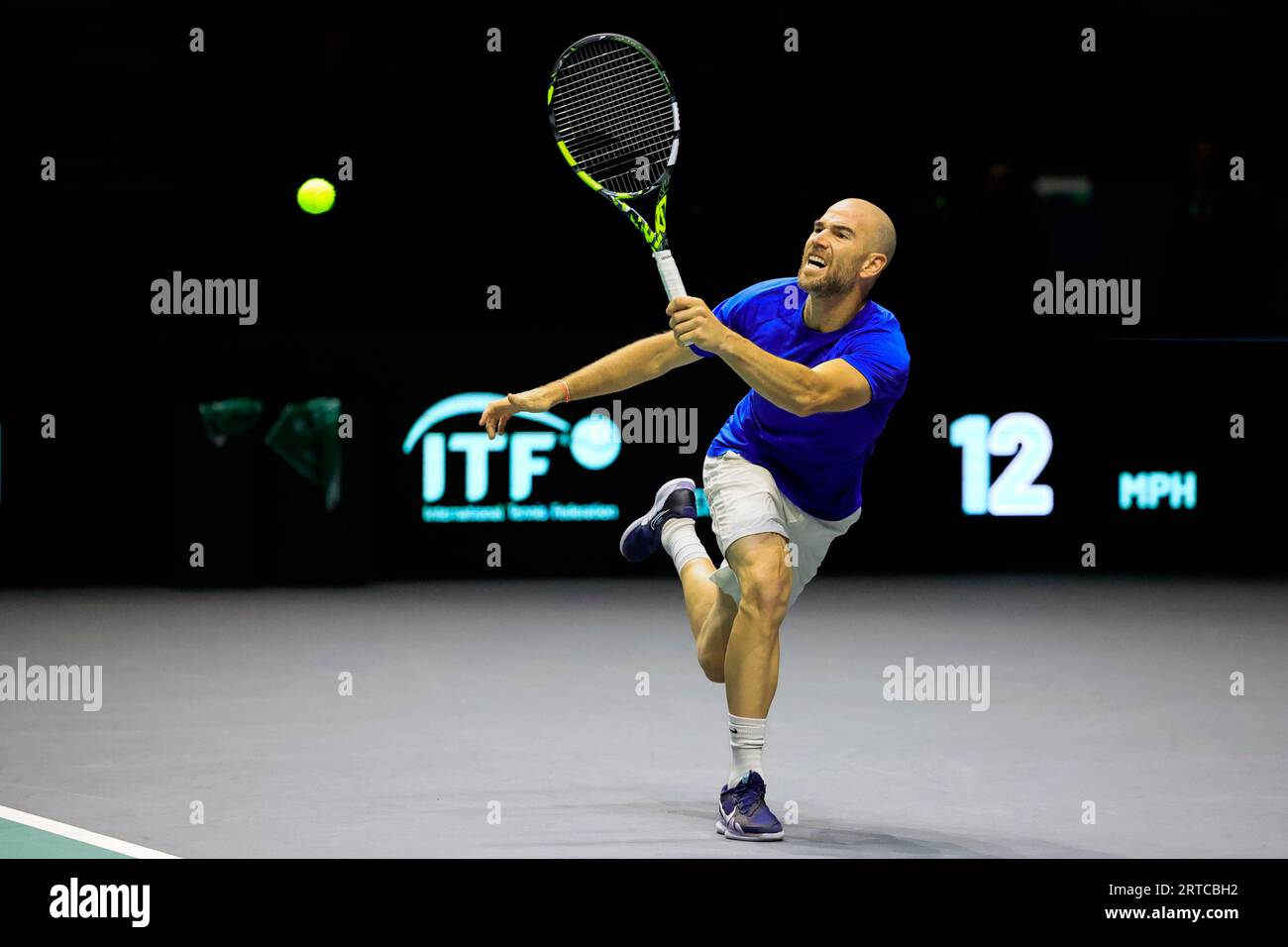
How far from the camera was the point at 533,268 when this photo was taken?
11.4m

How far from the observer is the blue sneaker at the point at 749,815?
4523mm

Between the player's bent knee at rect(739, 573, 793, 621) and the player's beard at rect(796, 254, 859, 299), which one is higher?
the player's beard at rect(796, 254, 859, 299)

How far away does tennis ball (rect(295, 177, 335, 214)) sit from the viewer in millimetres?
11312

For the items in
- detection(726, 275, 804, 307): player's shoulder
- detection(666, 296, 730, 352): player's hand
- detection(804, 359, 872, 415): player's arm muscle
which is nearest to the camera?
detection(666, 296, 730, 352): player's hand

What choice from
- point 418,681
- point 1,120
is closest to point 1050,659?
point 418,681

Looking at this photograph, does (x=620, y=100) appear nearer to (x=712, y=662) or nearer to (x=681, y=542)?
(x=681, y=542)

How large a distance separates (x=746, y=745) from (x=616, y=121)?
5.63 ft

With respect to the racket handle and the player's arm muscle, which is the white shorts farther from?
the racket handle

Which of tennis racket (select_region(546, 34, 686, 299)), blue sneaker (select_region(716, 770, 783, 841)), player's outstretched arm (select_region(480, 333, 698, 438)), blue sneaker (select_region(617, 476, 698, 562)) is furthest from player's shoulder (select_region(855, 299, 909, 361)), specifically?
blue sneaker (select_region(716, 770, 783, 841))

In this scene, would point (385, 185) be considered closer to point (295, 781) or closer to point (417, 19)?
point (417, 19)

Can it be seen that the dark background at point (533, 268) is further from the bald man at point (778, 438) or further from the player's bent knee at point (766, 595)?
the player's bent knee at point (766, 595)

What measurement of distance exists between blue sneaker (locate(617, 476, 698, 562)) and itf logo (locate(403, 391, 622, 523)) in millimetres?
5094

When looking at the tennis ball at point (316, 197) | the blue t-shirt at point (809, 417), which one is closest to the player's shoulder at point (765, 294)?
the blue t-shirt at point (809, 417)

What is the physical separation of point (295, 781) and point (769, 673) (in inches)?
59.5
